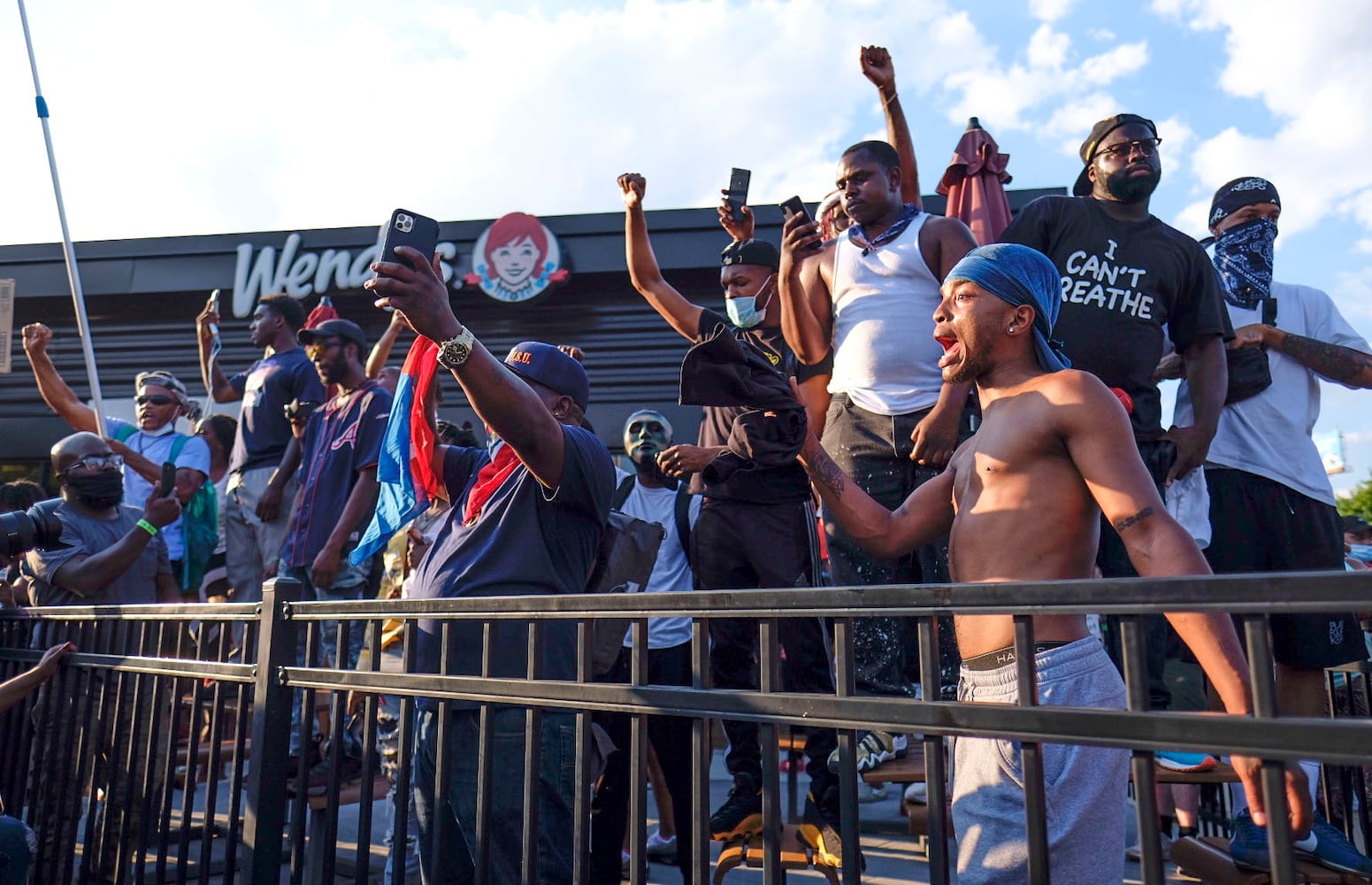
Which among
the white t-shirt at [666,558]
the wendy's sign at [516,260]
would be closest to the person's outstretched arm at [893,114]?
the white t-shirt at [666,558]

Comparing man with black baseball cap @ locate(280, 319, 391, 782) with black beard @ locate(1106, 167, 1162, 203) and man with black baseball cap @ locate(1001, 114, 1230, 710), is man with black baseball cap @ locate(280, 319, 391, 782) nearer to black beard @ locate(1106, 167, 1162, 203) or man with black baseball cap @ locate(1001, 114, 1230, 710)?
man with black baseball cap @ locate(1001, 114, 1230, 710)

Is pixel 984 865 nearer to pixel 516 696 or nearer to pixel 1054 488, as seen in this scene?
pixel 1054 488

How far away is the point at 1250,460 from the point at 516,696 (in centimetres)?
325

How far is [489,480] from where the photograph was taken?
303 centimetres

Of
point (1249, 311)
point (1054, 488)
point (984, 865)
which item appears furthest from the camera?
point (1249, 311)

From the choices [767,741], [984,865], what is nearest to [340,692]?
[767,741]

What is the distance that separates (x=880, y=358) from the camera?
3.89 meters

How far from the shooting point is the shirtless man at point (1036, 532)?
1982mm

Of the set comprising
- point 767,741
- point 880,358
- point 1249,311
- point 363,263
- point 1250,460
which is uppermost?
point 363,263

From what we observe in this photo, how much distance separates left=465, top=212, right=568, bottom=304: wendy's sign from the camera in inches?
549

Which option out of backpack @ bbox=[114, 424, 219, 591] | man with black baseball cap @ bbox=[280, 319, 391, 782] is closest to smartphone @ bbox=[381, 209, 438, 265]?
man with black baseball cap @ bbox=[280, 319, 391, 782]

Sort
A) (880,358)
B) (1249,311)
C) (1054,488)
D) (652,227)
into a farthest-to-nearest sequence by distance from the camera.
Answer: (652,227)
(1249,311)
(880,358)
(1054,488)

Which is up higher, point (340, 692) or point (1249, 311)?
point (1249, 311)

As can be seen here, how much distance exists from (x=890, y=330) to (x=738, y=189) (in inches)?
38.8
